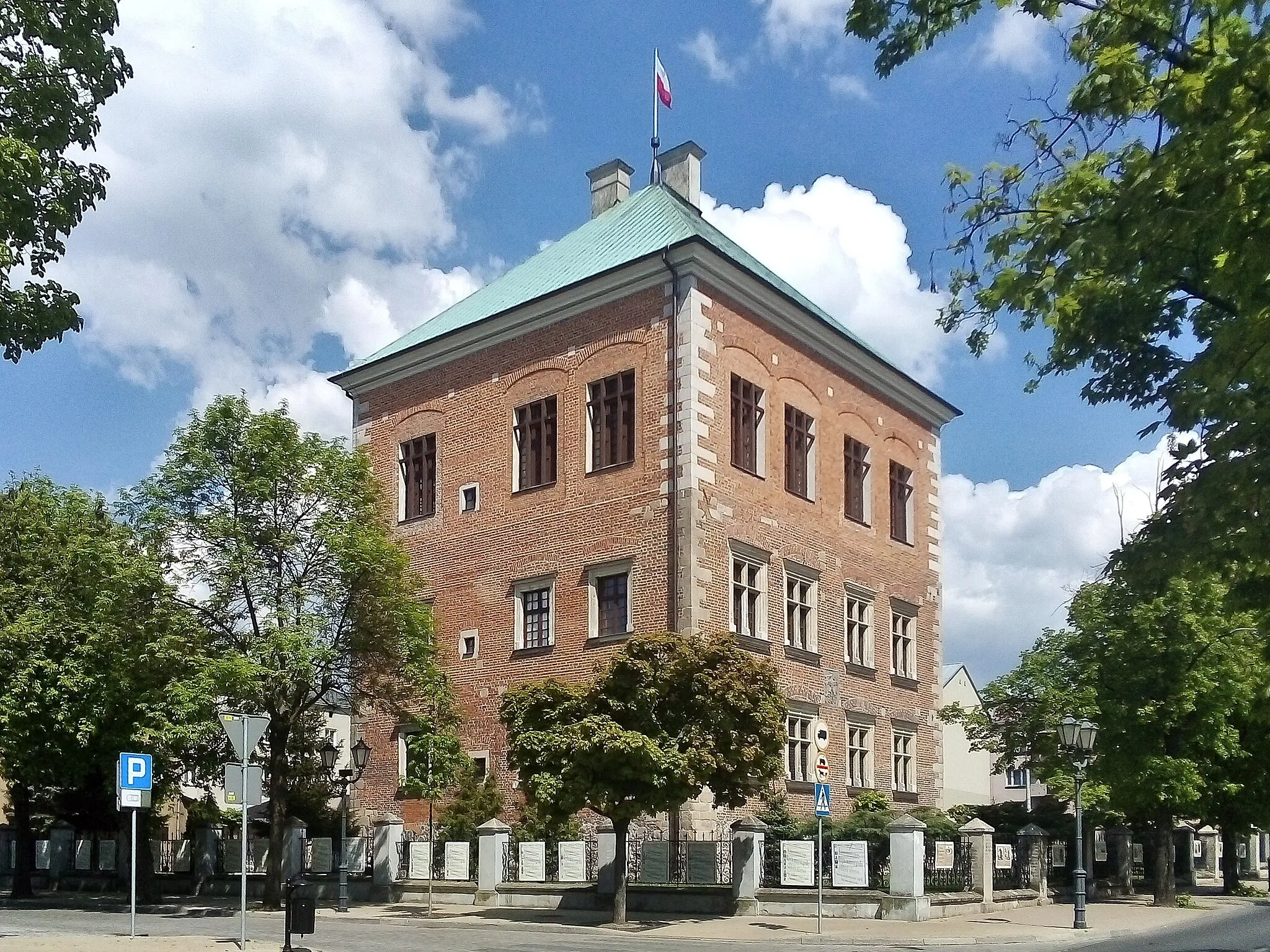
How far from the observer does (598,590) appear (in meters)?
34.0

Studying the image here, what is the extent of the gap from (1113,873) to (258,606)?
83.8 ft

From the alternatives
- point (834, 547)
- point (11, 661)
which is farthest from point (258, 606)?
point (834, 547)

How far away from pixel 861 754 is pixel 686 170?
17831mm

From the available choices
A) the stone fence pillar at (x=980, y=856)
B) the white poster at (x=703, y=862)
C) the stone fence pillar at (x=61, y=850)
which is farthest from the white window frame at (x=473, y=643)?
the stone fence pillar at (x=61, y=850)

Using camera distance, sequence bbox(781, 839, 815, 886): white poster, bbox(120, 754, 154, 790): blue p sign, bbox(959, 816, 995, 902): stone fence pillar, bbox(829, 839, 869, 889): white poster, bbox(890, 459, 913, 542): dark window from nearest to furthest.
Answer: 1. bbox(120, 754, 154, 790): blue p sign
2. bbox(829, 839, 869, 889): white poster
3. bbox(781, 839, 815, 886): white poster
4. bbox(959, 816, 995, 902): stone fence pillar
5. bbox(890, 459, 913, 542): dark window

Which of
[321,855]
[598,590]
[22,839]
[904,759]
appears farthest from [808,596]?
[22,839]

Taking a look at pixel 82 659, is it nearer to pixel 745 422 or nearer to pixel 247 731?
pixel 247 731

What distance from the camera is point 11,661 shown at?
1299 inches

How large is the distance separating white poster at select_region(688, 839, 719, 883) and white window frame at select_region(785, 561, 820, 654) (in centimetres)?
805

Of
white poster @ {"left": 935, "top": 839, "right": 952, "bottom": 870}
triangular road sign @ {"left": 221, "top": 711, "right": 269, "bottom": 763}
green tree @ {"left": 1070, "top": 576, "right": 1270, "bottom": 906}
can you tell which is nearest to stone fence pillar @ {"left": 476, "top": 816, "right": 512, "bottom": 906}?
white poster @ {"left": 935, "top": 839, "right": 952, "bottom": 870}

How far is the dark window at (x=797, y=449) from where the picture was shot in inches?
1433

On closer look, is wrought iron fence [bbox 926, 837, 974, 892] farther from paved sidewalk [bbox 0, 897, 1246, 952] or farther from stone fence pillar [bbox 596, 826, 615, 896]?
stone fence pillar [bbox 596, 826, 615, 896]

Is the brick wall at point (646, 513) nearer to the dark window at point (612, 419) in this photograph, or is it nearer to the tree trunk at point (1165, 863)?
the dark window at point (612, 419)

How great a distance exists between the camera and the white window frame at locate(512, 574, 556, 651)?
1369 inches
